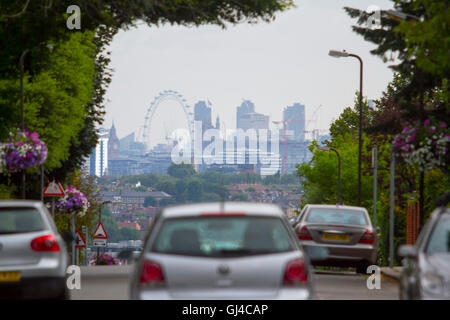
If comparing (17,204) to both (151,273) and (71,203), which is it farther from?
(71,203)

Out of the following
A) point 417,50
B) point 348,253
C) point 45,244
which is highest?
point 417,50

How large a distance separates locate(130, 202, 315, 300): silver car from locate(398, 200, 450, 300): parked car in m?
1.37

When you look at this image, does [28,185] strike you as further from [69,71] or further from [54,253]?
[54,253]

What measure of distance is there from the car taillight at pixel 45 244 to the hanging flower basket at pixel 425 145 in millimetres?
11420

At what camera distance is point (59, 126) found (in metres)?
40.1

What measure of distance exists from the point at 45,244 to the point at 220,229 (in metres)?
5.29

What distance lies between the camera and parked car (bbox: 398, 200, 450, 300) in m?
10.4

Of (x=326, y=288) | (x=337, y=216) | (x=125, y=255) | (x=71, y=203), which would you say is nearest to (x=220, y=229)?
(x=125, y=255)

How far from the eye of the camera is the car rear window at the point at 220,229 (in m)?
9.56

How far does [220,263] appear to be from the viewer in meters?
9.46

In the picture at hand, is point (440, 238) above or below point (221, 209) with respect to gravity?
below

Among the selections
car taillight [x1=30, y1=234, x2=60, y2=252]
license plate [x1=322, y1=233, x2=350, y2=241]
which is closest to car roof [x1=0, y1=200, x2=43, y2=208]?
car taillight [x1=30, y1=234, x2=60, y2=252]

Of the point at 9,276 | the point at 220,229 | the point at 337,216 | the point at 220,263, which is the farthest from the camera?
the point at 337,216
